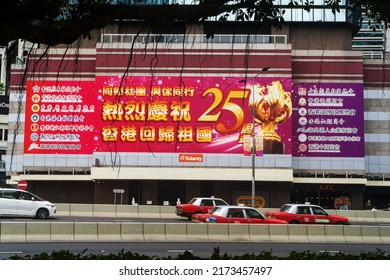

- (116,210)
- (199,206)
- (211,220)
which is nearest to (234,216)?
(211,220)

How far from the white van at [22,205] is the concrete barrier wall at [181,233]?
10080mm

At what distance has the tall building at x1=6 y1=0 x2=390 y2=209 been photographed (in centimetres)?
5328

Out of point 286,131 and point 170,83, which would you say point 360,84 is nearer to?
point 286,131

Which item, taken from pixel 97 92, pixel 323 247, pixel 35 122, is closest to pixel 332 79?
pixel 97 92

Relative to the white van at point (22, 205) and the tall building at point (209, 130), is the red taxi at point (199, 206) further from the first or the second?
the tall building at point (209, 130)

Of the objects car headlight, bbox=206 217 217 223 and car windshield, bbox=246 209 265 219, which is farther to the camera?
car windshield, bbox=246 209 265 219

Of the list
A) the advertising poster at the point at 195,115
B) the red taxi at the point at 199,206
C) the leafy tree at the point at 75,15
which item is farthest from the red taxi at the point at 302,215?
the advertising poster at the point at 195,115

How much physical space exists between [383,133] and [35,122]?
37.9 metres

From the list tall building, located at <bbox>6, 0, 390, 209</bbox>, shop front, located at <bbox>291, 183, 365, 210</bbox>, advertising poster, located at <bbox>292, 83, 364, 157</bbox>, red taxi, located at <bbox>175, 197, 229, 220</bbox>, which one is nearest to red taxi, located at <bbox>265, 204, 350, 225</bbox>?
red taxi, located at <bbox>175, 197, 229, 220</bbox>

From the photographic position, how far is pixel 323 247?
21.0 meters

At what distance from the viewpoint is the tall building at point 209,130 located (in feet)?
175

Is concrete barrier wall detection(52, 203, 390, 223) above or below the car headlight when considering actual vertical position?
below

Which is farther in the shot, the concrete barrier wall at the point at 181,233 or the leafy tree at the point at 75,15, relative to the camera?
the concrete barrier wall at the point at 181,233

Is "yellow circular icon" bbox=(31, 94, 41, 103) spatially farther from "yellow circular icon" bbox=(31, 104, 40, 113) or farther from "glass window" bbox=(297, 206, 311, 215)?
"glass window" bbox=(297, 206, 311, 215)
